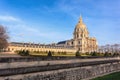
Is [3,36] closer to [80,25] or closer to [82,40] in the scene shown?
[82,40]

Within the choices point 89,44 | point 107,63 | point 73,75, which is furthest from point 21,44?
point 73,75

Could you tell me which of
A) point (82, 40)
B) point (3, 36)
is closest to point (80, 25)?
point (82, 40)

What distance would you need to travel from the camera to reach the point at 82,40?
5285 inches

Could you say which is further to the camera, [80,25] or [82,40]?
[80,25]

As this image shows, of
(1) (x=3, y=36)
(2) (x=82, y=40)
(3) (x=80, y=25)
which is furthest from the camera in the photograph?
(3) (x=80, y=25)

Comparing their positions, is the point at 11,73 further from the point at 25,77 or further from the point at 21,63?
the point at 21,63

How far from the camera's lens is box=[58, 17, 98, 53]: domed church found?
135 m

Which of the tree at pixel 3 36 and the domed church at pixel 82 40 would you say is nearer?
the tree at pixel 3 36

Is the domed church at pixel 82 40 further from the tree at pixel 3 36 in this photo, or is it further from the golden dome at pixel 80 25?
the tree at pixel 3 36

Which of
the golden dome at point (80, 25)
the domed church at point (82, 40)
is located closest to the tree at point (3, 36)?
the domed church at point (82, 40)

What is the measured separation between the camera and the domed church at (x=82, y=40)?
444ft

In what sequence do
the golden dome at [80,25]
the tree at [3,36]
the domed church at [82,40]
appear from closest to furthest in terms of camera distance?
the tree at [3,36] → the domed church at [82,40] → the golden dome at [80,25]

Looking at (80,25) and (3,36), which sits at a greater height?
(80,25)

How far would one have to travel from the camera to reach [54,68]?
12859mm
